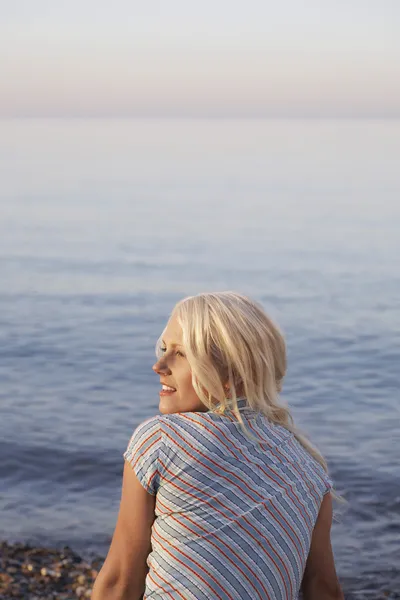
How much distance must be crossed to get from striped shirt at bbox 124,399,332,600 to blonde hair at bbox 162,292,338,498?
12 cm

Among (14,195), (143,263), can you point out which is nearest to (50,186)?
(14,195)

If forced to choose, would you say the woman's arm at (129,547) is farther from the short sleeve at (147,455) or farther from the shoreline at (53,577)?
the shoreline at (53,577)

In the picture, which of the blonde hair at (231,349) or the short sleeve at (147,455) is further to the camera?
the blonde hair at (231,349)

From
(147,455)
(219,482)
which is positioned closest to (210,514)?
(219,482)

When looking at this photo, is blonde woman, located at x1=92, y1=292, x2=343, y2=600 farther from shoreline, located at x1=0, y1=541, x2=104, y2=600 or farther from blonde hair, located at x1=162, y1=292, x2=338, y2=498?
shoreline, located at x1=0, y1=541, x2=104, y2=600

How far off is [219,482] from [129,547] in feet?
1.07

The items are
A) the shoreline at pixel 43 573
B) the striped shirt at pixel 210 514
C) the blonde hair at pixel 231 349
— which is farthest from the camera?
the shoreline at pixel 43 573

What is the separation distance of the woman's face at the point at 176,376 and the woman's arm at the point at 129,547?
0.31 metres

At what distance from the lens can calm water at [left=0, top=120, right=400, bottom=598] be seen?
8883 mm

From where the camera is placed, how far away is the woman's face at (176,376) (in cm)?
303

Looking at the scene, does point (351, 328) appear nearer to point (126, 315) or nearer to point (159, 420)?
point (126, 315)

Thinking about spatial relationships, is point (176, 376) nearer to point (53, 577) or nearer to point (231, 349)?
point (231, 349)

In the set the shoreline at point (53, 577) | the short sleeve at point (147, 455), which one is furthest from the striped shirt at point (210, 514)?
the shoreline at point (53, 577)

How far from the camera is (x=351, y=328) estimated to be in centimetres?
1709
